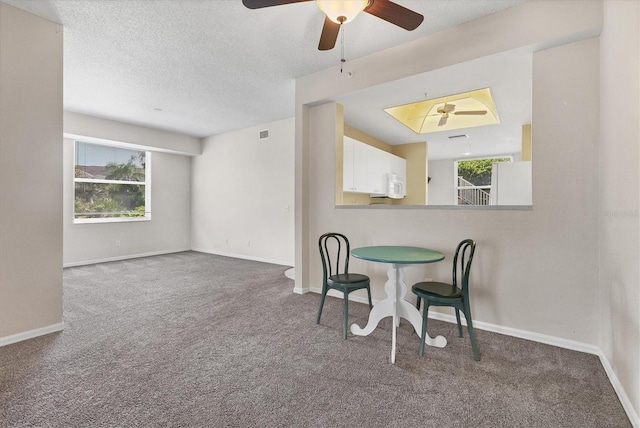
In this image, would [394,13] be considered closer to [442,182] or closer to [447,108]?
[447,108]

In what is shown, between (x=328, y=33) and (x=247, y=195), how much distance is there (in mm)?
4522

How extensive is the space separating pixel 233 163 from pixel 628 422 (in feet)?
21.0

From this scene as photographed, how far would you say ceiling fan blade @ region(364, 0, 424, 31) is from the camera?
6.04ft

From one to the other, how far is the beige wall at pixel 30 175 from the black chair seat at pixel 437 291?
3164 millimetres

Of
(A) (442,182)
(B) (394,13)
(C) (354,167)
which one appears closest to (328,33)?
(B) (394,13)

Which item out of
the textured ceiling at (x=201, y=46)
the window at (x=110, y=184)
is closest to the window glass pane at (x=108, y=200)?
the window at (x=110, y=184)

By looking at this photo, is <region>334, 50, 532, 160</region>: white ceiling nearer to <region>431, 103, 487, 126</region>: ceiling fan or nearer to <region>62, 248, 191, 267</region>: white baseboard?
<region>431, 103, 487, 126</region>: ceiling fan

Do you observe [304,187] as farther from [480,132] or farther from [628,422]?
[480,132]

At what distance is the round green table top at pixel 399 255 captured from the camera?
2231mm

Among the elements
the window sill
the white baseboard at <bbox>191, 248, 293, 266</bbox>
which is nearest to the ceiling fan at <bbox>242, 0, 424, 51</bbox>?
the white baseboard at <bbox>191, 248, 293, 266</bbox>

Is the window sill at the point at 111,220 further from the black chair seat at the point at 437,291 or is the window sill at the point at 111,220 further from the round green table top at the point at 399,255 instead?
the black chair seat at the point at 437,291

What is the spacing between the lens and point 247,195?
246 inches

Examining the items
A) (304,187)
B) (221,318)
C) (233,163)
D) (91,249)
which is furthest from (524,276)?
(91,249)

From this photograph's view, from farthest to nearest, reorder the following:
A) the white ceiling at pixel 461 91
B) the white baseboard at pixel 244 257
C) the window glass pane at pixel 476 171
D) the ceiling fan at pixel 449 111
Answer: the window glass pane at pixel 476 171 < the white baseboard at pixel 244 257 < the ceiling fan at pixel 449 111 < the white ceiling at pixel 461 91
